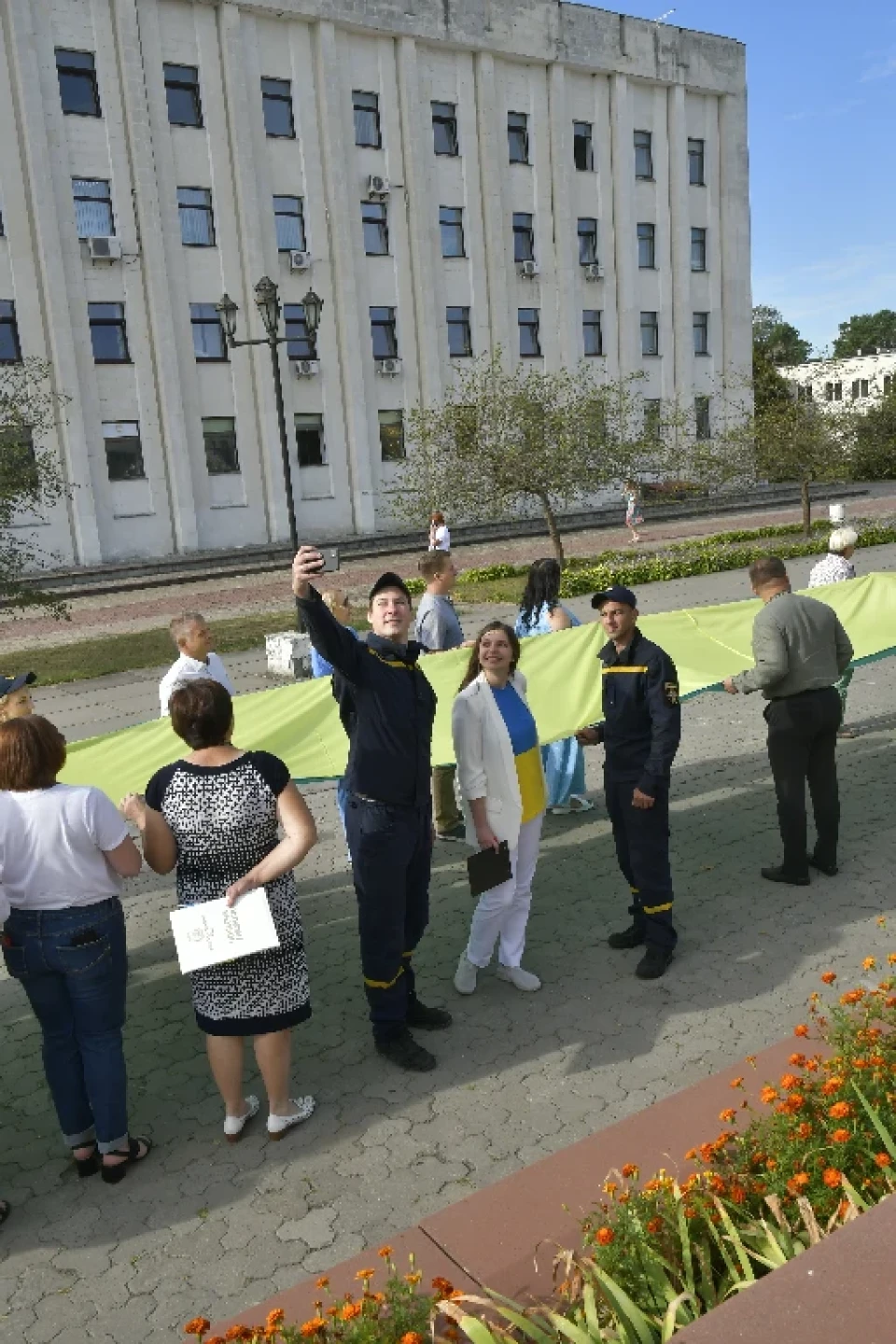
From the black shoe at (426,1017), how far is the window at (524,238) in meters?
37.6

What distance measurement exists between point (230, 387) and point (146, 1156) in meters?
30.9

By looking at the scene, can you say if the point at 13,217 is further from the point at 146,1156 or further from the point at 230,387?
the point at 146,1156

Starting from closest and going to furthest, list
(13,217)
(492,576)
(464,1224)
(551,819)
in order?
(464,1224) < (551,819) < (492,576) < (13,217)

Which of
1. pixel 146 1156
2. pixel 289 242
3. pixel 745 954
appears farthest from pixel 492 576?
pixel 146 1156

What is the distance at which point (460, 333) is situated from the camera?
3759 cm

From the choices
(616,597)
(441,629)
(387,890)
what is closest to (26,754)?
(387,890)

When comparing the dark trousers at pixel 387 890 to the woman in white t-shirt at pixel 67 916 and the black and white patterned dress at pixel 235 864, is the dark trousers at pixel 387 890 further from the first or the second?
the woman in white t-shirt at pixel 67 916

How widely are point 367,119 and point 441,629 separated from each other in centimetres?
3272

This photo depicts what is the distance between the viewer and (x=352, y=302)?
34156mm

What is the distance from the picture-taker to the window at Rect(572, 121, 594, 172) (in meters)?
40.0

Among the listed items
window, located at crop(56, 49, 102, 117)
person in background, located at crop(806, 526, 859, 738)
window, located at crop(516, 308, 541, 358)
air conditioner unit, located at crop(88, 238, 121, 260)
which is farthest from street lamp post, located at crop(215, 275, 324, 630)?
window, located at crop(516, 308, 541, 358)

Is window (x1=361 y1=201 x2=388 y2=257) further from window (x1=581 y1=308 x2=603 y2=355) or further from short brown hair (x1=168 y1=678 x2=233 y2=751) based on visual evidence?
short brown hair (x1=168 y1=678 x2=233 y2=751)

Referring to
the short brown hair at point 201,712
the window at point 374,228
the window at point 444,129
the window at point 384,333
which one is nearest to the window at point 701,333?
the window at point 444,129

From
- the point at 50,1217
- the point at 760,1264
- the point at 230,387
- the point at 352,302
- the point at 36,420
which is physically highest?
the point at 352,302
